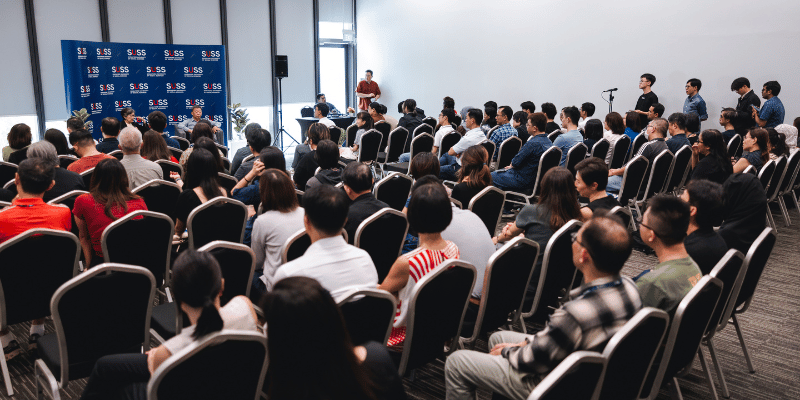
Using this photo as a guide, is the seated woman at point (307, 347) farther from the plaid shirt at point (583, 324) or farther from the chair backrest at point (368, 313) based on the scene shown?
the plaid shirt at point (583, 324)

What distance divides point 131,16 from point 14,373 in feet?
30.9

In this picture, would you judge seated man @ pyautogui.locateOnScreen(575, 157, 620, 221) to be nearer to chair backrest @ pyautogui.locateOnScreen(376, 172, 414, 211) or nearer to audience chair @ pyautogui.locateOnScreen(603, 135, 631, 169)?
chair backrest @ pyautogui.locateOnScreen(376, 172, 414, 211)

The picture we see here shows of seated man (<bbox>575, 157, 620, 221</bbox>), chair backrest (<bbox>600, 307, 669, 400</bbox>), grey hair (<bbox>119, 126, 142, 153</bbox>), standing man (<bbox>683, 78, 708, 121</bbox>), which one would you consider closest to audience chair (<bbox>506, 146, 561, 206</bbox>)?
seated man (<bbox>575, 157, 620, 221</bbox>)

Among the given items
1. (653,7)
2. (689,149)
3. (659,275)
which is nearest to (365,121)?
(689,149)

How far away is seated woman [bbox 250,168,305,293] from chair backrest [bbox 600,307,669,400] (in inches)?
76.0

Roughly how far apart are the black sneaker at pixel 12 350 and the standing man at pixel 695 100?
30.4 ft

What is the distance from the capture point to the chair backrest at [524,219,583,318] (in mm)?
2969

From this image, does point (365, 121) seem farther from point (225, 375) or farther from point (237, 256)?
point (225, 375)

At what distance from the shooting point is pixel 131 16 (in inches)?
429

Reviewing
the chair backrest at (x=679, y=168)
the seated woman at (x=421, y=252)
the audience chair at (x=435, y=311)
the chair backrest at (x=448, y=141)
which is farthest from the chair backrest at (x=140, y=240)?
the chair backrest at (x=679, y=168)

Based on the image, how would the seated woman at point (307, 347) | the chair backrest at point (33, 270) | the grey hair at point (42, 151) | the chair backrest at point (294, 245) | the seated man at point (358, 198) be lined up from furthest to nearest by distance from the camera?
1. the grey hair at point (42, 151)
2. the seated man at point (358, 198)
3. the chair backrest at point (294, 245)
4. the chair backrest at point (33, 270)
5. the seated woman at point (307, 347)

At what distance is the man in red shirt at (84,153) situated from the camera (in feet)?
16.3

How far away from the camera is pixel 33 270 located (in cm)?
290

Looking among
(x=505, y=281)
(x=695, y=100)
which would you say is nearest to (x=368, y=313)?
(x=505, y=281)
